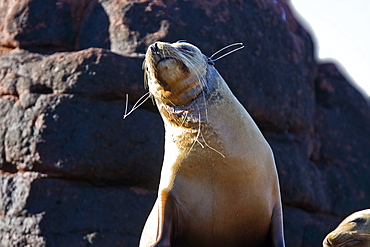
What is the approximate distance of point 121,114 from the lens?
7.87 metres

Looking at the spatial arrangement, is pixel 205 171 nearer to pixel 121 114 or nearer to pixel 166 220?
pixel 166 220

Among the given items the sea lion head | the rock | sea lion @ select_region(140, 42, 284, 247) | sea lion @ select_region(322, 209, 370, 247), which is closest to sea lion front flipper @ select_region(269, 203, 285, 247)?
sea lion @ select_region(140, 42, 284, 247)

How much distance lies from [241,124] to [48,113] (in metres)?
3.00

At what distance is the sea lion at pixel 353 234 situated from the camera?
188 inches

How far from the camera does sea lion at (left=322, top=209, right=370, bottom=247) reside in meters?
4.77

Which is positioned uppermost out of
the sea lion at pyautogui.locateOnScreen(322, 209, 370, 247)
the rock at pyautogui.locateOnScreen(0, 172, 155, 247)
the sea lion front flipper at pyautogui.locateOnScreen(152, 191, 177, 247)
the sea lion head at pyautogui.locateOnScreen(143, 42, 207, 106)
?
the sea lion head at pyautogui.locateOnScreen(143, 42, 207, 106)

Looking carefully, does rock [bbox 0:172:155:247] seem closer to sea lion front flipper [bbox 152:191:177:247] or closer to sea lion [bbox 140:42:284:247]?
sea lion [bbox 140:42:284:247]

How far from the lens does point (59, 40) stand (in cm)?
870

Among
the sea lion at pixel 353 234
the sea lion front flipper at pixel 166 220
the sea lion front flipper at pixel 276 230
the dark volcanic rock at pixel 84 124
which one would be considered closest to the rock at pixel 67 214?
the dark volcanic rock at pixel 84 124

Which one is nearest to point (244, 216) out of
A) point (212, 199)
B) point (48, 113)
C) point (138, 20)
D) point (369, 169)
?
point (212, 199)

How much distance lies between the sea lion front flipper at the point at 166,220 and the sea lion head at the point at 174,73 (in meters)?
0.73

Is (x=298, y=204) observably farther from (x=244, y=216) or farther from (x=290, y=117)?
(x=244, y=216)

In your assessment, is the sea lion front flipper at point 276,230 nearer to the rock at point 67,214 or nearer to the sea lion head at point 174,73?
the sea lion head at point 174,73

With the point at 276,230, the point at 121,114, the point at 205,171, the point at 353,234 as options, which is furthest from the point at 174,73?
the point at 121,114
